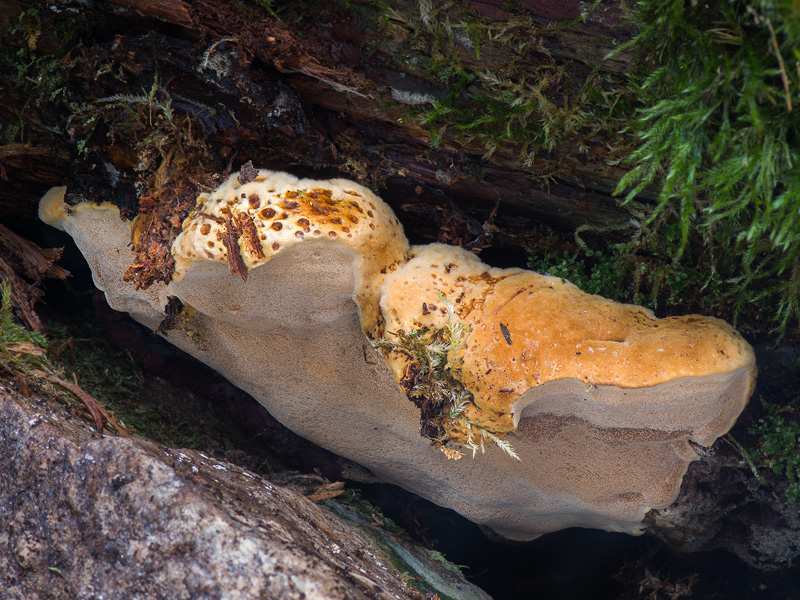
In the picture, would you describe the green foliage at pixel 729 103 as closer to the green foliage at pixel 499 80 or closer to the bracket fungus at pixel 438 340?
the green foliage at pixel 499 80

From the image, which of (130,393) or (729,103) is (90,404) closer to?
(130,393)

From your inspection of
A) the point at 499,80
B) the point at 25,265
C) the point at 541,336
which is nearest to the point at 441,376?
the point at 541,336

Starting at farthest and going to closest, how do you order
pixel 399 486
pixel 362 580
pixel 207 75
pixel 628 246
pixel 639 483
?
pixel 399 486
pixel 639 483
pixel 628 246
pixel 207 75
pixel 362 580

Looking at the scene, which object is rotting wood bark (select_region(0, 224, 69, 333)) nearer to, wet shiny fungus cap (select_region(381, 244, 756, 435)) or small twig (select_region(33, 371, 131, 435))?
small twig (select_region(33, 371, 131, 435))

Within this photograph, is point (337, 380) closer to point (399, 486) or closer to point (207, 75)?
point (399, 486)

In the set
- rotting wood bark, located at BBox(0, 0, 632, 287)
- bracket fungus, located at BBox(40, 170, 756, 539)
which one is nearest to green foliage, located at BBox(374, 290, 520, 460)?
bracket fungus, located at BBox(40, 170, 756, 539)

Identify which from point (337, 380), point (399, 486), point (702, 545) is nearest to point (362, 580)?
point (337, 380)
